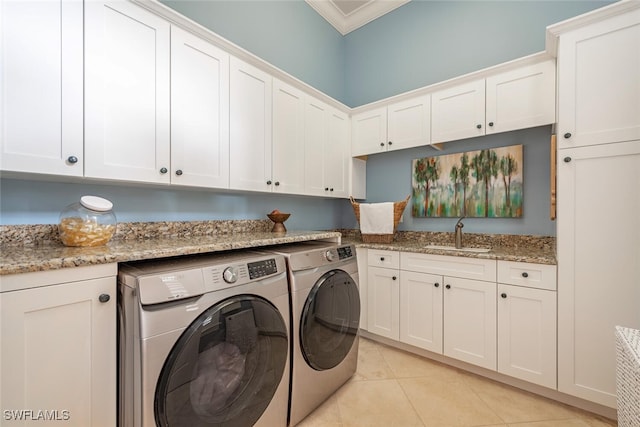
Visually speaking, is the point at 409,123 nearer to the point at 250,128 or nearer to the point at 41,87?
the point at 250,128

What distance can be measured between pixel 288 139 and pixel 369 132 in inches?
38.6

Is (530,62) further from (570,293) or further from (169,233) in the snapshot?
(169,233)

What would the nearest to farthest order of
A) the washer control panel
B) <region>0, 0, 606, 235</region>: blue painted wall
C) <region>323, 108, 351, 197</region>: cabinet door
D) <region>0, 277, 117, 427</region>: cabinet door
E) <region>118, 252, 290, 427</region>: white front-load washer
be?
1. <region>0, 277, 117, 427</region>: cabinet door
2. <region>118, 252, 290, 427</region>: white front-load washer
3. the washer control panel
4. <region>0, 0, 606, 235</region>: blue painted wall
5. <region>323, 108, 351, 197</region>: cabinet door

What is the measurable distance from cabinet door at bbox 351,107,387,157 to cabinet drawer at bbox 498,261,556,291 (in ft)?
4.85

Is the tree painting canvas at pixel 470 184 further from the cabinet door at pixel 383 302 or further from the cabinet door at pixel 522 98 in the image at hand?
the cabinet door at pixel 383 302

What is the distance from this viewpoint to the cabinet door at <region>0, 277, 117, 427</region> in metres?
0.81

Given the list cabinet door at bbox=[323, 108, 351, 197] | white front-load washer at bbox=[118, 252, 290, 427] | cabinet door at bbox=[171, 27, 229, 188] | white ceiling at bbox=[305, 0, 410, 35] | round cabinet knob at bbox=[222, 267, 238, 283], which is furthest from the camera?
white ceiling at bbox=[305, 0, 410, 35]

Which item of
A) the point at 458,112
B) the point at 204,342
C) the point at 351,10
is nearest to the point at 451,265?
the point at 458,112

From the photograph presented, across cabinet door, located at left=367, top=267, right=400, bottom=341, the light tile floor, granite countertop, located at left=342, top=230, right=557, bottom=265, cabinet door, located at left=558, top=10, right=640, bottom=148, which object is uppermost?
cabinet door, located at left=558, top=10, right=640, bottom=148

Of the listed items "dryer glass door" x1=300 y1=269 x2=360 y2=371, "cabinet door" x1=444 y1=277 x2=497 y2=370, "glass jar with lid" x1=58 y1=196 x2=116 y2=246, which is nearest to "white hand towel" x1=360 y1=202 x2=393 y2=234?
"cabinet door" x1=444 y1=277 x2=497 y2=370

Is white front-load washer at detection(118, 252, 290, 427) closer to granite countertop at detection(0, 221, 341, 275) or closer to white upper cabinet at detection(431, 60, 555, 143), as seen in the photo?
granite countertop at detection(0, 221, 341, 275)

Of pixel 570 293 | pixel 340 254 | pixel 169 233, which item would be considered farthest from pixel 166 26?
pixel 570 293

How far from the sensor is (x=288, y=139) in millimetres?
2236

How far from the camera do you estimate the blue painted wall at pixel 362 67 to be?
1638mm
